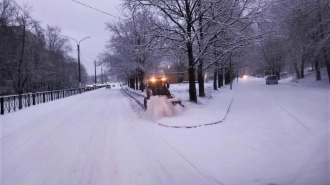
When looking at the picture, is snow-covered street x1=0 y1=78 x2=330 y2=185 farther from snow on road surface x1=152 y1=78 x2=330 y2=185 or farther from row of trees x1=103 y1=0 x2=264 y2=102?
row of trees x1=103 y1=0 x2=264 y2=102

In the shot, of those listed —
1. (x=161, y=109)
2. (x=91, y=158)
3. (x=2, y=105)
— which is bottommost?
(x=91, y=158)

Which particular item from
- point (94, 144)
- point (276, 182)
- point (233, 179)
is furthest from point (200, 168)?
point (94, 144)

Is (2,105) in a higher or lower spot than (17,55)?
lower

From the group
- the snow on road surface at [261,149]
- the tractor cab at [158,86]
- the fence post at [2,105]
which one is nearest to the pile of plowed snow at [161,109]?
the snow on road surface at [261,149]

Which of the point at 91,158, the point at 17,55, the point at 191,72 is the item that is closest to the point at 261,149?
the point at 91,158

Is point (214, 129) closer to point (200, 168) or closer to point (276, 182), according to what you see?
point (200, 168)

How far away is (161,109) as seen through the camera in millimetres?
Result: 11523

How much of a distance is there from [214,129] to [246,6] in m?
9.47

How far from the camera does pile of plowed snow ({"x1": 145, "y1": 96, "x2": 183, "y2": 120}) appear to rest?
37.6 feet

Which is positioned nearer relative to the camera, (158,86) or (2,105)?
(2,105)

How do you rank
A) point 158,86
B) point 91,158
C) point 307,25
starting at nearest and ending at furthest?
1. point 91,158
2. point 158,86
3. point 307,25

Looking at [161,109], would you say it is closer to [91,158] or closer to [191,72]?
[191,72]

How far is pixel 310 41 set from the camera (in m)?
25.0

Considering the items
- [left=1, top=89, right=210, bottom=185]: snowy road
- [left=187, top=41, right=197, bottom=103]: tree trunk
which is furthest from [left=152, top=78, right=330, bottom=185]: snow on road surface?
[left=187, top=41, right=197, bottom=103]: tree trunk
